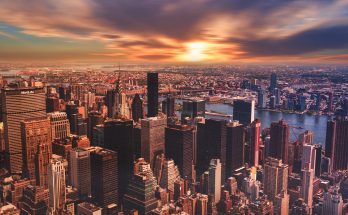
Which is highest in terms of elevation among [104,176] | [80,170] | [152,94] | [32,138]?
[152,94]

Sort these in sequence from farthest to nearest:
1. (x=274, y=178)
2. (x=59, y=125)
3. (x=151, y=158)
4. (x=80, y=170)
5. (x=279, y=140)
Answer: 1. (x=59, y=125)
2. (x=279, y=140)
3. (x=151, y=158)
4. (x=274, y=178)
5. (x=80, y=170)

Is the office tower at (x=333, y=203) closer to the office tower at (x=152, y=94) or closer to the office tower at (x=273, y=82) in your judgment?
the office tower at (x=273, y=82)

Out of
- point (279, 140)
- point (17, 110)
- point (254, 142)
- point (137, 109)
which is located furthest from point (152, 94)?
point (279, 140)

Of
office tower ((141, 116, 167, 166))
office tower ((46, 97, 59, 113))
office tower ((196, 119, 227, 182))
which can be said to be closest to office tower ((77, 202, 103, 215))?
office tower ((141, 116, 167, 166))

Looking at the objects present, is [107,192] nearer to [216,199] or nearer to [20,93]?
A: [216,199]

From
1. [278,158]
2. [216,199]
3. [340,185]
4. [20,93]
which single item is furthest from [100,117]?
[340,185]

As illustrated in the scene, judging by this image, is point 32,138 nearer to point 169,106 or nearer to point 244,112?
point 169,106

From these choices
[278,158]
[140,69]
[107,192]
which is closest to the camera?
[107,192]
